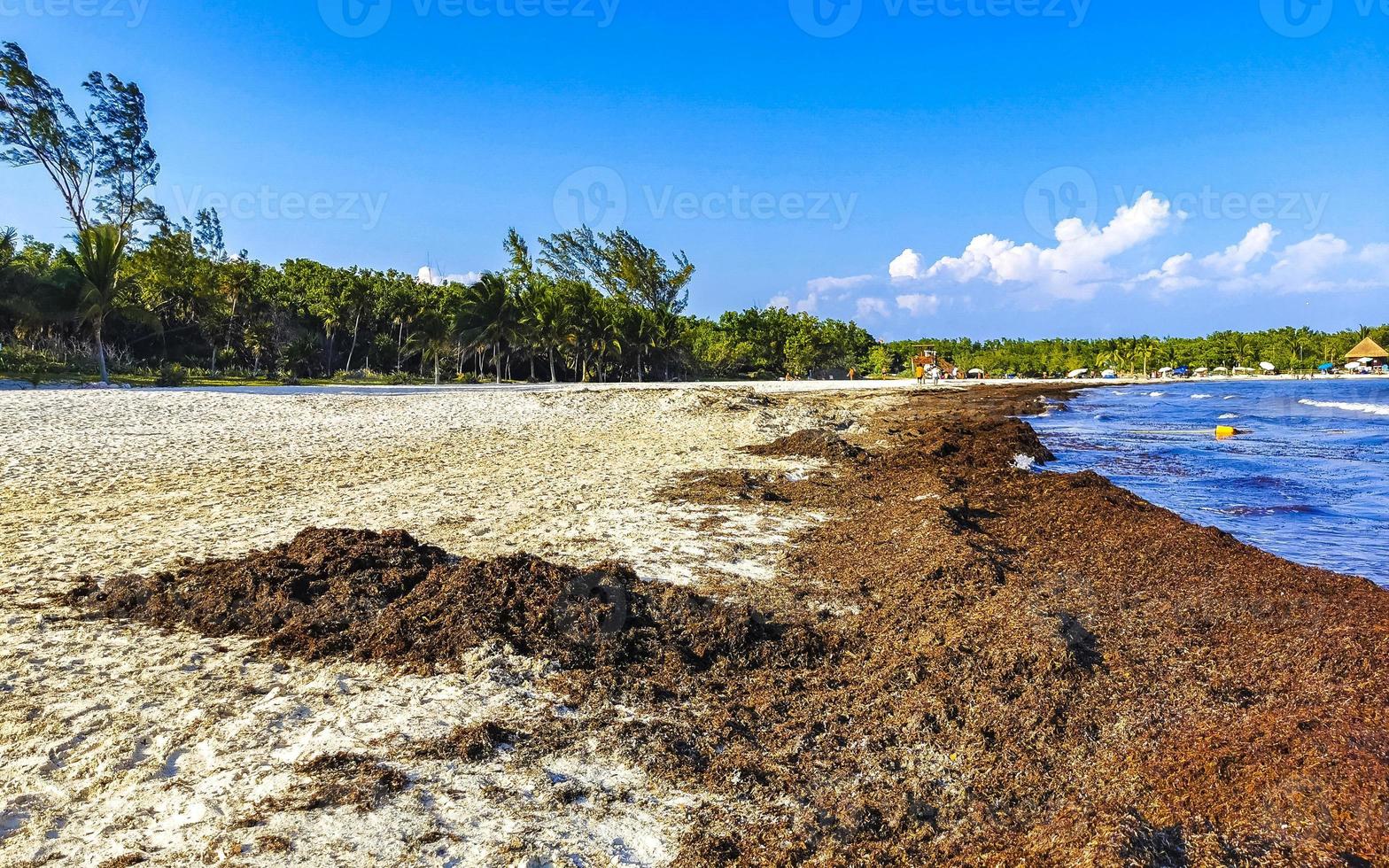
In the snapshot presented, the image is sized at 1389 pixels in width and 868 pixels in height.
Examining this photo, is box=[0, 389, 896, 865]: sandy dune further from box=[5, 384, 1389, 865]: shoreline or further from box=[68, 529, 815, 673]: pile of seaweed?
box=[68, 529, 815, 673]: pile of seaweed

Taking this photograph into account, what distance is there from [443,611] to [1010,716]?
12.1ft

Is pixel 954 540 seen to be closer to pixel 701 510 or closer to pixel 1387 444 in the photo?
pixel 701 510

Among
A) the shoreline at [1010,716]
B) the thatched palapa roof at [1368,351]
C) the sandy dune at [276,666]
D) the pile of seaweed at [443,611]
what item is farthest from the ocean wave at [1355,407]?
the thatched palapa roof at [1368,351]

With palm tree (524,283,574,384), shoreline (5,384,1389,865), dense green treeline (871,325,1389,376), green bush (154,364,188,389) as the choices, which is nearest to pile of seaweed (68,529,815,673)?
shoreline (5,384,1389,865)

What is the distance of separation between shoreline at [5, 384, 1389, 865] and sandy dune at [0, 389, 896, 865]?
11 centimetres

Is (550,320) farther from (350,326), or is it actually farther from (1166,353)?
(1166,353)

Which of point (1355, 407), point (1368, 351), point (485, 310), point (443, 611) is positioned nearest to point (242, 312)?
point (485, 310)

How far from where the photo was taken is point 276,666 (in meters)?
4.39

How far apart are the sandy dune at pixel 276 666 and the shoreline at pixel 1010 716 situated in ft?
0.37

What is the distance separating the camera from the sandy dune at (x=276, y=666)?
2.87 meters

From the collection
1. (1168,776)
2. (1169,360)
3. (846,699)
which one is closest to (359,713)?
(846,699)

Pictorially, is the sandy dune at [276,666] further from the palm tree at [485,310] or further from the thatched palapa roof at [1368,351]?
the thatched palapa roof at [1368,351]

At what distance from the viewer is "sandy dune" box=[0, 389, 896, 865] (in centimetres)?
287

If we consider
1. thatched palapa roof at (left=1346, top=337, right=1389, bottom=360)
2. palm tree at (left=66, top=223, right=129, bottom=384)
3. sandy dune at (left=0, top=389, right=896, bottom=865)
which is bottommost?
sandy dune at (left=0, top=389, right=896, bottom=865)
